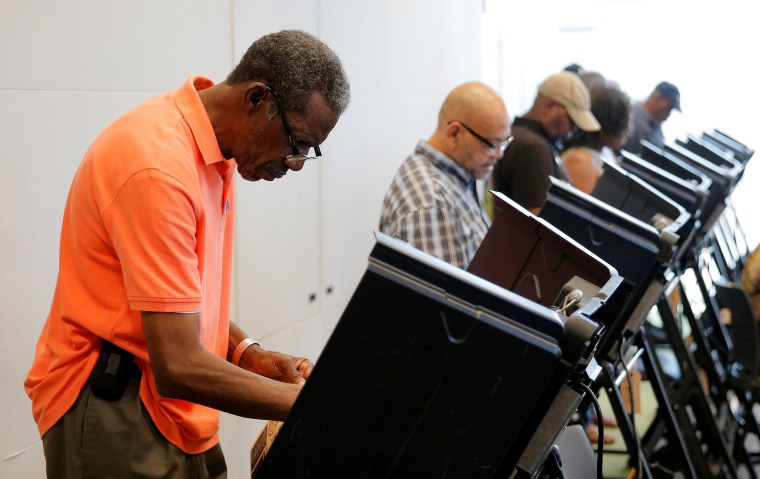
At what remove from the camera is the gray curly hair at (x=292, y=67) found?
1380 millimetres

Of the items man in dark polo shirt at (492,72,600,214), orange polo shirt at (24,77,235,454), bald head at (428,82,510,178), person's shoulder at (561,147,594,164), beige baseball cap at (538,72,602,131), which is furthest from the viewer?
person's shoulder at (561,147,594,164)

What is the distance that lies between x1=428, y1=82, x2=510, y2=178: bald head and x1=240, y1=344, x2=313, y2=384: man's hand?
1.34 meters

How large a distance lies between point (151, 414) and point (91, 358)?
5.2 inches

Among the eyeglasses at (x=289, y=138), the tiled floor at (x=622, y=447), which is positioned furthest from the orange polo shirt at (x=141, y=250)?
the tiled floor at (x=622, y=447)

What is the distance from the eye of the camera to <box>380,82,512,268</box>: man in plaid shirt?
99.9 inches

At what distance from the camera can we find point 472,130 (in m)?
2.79

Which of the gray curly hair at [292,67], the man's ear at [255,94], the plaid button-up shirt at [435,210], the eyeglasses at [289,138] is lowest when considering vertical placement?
the plaid button-up shirt at [435,210]

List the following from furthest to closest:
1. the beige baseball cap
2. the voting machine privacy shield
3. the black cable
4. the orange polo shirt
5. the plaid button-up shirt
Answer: the beige baseball cap < the plaid button-up shirt < the orange polo shirt < the black cable < the voting machine privacy shield

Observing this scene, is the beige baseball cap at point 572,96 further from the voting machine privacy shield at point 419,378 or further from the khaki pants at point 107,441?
the voting machine privacy shield at point 419,378

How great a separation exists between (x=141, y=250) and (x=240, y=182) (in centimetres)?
146

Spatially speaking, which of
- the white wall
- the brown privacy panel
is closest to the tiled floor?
the white wall

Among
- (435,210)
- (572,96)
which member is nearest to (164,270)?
(435,210)

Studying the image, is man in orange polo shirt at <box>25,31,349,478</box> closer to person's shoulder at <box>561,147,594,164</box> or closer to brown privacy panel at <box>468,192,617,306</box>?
brown privacy panel at <box>468,192,617,306</box>

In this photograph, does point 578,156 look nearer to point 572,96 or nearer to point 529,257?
point 572,96
